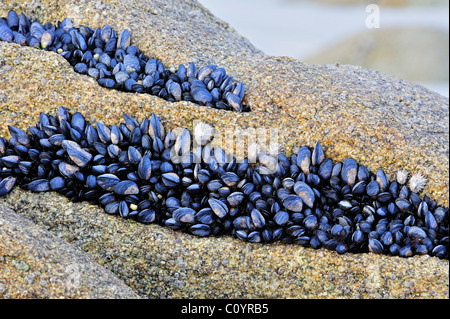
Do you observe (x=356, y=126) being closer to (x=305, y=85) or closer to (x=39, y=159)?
(x=305, y=85)

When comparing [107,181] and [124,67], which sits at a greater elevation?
[124,67]

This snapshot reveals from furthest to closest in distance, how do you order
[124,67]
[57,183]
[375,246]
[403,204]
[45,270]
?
[124,67] → [57,183] → [403,204] → [375,246] → [45,270]

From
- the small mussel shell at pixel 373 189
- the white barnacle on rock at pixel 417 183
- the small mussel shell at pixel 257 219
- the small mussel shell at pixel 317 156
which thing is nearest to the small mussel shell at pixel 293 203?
the small mussel shell at pixel 257 219

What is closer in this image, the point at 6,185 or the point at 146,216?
the point at 146,216

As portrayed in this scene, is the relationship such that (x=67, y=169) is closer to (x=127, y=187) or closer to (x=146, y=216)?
(x=127, y=187)

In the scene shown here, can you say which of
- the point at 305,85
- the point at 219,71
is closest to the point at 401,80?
the point at 305,85

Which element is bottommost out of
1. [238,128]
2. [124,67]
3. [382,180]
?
[382,180]

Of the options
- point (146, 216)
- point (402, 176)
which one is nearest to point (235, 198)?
point (146, 216)

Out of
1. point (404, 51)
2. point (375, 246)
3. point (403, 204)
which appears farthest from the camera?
point (404, 51)
